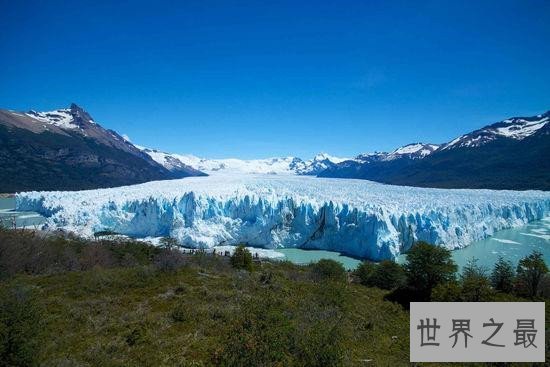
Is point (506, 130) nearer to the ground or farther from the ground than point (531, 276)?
farther from the ground

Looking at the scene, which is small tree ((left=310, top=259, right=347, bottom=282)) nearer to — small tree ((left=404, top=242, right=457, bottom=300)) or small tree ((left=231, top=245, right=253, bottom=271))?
small tree ((left=231, top=245, right=253, bottom=271))

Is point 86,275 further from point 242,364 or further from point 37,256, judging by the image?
point 242,364

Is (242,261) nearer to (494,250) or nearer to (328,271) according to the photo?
(328,271)

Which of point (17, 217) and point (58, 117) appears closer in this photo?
point (17, 217)

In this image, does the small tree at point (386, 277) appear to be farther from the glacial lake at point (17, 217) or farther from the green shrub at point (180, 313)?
the glacial lake at point (17, 217)

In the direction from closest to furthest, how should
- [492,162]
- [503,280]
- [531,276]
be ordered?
[531,276]
[503,280]
[492,162]

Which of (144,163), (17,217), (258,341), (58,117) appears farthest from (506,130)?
(58,117)
